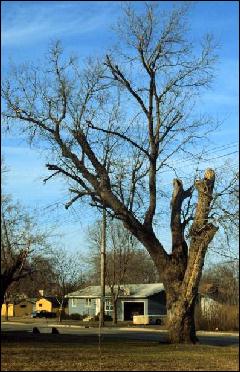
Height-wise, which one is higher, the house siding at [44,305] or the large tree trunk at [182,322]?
the large tree trunk at [182,322]

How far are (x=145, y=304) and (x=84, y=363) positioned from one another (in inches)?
2311

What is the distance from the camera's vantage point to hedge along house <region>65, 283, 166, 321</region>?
72125mm

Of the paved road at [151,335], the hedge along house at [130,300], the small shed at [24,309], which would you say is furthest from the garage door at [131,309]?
the small shed at [24,309]

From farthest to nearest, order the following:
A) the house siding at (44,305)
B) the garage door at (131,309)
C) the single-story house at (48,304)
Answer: the house siding at (44,305) < the single-story house at (48,304) < the garage door at (131,309)

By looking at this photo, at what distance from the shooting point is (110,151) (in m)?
25.2

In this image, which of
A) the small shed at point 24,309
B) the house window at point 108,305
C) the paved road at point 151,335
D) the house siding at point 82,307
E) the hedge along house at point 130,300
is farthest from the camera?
the small shed at point 24,309

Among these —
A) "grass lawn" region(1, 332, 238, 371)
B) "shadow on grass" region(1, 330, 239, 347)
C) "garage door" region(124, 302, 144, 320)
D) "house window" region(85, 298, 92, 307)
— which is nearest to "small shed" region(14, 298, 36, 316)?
"house window" region(85, 298, 92, 307)

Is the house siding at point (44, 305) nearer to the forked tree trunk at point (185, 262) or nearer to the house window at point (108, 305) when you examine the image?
the house window at point (108, 305)

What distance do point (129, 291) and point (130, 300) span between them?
110 cm

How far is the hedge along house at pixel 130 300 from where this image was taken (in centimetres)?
7212

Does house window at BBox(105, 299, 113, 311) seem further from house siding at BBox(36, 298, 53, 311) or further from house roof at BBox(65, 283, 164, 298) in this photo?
house siding at BBox(36, 298, 53, 311)

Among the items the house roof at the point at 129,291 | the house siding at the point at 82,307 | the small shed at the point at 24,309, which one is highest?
the house roof at the point at 129,291

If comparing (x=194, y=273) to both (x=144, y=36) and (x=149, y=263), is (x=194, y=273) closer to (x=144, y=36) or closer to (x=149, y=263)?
(x=144, y=36)

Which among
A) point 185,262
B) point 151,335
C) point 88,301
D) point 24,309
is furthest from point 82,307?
Answer: point 185,262
